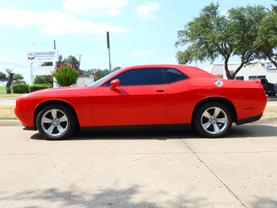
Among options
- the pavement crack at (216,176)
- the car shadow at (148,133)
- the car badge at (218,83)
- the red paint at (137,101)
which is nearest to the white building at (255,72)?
the car shadow at (148,133)

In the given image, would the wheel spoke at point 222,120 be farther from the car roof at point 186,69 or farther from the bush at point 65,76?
the bush at point 65,76

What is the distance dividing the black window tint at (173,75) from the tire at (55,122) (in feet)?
6.76

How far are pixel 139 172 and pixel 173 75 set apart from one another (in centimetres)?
345

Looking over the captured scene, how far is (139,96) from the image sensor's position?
27.1 feet

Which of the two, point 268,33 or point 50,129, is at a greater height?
point 268,33

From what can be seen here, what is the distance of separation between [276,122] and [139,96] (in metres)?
4.34

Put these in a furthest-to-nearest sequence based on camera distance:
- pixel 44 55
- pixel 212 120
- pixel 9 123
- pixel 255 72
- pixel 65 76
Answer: pixel 255 72 → pixel 44 55 → pixel 65 76 → pixel 9 123 → pixel 212 120

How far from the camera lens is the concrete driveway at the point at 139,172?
4.38 meters

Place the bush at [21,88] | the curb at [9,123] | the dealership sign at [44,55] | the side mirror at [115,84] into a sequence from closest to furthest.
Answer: the side mirror at [115,84]
the curb at [9,123]
the bush at [21,88]
the dealership sign at [44,55]

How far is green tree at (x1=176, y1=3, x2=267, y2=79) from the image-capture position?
31516mm

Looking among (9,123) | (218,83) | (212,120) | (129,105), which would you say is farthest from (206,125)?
(9,123)

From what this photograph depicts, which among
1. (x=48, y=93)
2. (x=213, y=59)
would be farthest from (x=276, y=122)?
(x=213, y=59)

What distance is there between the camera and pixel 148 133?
9133mm

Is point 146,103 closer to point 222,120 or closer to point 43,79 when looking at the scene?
point 222,120
